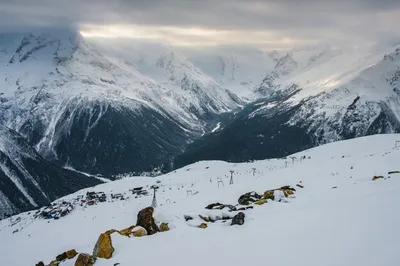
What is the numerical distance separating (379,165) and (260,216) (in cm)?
2150

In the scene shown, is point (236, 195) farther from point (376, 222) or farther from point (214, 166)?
point (214, 166)

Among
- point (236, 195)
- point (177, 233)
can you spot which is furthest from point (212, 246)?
point (236, 195)

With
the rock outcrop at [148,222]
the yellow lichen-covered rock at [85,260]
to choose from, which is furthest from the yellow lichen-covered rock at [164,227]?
the yellow lichen-covered rock at [85,260]

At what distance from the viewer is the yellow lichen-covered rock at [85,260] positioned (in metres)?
19.9

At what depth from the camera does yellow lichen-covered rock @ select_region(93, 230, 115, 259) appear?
67.1ft

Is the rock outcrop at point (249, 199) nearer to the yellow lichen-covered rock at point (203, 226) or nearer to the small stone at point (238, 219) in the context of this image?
the small stone at point (238, 219)

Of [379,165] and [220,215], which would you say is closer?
[220,215]

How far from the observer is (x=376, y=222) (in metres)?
19.9

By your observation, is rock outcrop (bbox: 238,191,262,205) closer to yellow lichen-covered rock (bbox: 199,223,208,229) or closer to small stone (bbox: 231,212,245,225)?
small stone (bbox: 231,212,245,225)

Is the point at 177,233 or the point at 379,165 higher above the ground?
the point at 379,165

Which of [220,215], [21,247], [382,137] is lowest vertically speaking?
[21,247]

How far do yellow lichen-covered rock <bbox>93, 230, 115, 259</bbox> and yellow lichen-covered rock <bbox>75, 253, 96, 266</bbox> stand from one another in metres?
0.37

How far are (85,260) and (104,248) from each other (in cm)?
102

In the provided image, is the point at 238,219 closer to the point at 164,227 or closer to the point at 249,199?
the point at 164,227
